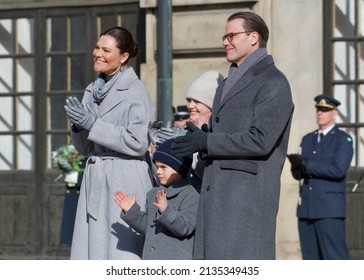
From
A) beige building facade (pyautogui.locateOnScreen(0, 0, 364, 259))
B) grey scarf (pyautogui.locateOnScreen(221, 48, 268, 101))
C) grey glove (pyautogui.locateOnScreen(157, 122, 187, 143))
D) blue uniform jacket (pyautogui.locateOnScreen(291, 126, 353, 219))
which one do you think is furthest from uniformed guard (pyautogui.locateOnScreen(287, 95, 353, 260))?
grey scarf (pyautogui.locateOnScreen(221, 48, 268, 101))

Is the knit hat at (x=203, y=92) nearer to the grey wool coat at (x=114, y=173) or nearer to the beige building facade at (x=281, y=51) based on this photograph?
the grey wool coat at (x=114, y=173)

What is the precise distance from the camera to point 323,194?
13.0m

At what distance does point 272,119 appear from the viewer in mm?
7133

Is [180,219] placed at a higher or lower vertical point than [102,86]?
lower

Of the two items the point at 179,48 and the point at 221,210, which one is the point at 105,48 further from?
the point at 179,48

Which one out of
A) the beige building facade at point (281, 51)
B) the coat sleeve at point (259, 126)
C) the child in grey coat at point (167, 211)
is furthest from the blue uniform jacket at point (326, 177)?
the coat sleeve at point (259, 126)

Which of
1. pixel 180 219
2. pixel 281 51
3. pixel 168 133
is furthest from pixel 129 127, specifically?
pixel 281 51

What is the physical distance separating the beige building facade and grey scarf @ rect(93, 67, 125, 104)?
20.8 ft

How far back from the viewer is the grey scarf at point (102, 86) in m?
8.61

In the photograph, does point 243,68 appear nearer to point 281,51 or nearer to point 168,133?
point 168,133

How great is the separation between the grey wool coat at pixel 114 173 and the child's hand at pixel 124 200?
0.99ft

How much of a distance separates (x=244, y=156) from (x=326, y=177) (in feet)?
19.4

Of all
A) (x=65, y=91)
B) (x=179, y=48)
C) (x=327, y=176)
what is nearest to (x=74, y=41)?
(x=65, y=91)
